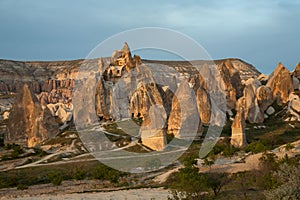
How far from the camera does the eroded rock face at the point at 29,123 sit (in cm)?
7344

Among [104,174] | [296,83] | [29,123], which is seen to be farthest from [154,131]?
[296,83]

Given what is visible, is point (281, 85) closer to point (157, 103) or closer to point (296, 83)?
point (296, 83)

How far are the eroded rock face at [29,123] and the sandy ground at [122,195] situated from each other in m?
41.9

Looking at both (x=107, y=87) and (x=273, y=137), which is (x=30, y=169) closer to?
(x=273, y=137)

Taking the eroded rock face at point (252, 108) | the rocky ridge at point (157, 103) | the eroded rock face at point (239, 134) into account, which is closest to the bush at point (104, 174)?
the rocky ridge at point (157, 103)

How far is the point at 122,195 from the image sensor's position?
3091 centimetres

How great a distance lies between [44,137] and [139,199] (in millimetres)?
48296

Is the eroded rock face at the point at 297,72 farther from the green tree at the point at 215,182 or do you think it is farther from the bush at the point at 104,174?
the green tree at the point at 215,182

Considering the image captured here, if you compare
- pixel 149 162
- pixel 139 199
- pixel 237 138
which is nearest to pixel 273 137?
pixel 237 138

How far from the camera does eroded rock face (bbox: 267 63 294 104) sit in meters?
83.4

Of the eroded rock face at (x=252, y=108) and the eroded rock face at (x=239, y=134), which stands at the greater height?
the eroded rock face at (x=252, y=108)

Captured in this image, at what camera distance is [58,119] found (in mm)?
85875

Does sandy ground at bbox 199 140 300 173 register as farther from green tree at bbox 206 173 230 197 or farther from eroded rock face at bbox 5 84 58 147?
eroded rock face at bbox 5 84 58 147

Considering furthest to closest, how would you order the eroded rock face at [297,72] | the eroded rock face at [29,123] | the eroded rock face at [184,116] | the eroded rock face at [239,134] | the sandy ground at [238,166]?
the eroded rock face at [297,72]
the eroded rock face at [29,123]
the eroded rock face at [184,116]
the eroded rock face at [239,134]
the sandy ground at [238,166]
